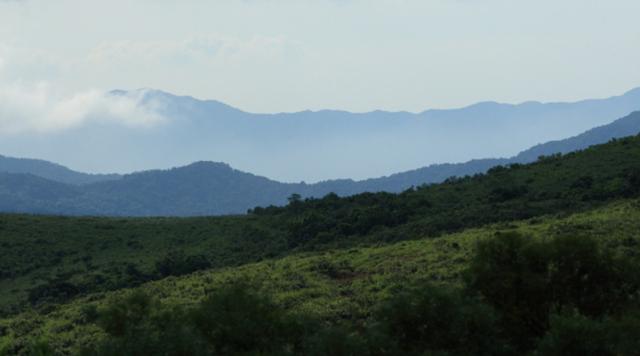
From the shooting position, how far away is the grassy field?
39750 mm

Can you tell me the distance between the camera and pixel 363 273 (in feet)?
156

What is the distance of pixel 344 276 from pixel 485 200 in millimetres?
30569

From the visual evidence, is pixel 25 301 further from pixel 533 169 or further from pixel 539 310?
pixel 533 169

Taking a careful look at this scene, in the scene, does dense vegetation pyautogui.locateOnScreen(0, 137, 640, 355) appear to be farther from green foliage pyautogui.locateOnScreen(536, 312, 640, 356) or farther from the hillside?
the hillside

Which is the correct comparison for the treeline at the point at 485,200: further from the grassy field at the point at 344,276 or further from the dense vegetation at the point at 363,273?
the grassy field at the point at 344,276

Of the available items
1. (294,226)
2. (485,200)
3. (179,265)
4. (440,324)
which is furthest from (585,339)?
(294,226)

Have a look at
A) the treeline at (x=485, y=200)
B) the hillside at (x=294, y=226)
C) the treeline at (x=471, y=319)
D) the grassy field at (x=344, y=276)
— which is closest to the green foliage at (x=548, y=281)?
the treeline at (x=471, y=319)

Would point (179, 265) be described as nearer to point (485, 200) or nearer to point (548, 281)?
point (485, 200)

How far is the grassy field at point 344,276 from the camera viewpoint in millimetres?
39750

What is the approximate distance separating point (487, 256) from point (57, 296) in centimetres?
4229

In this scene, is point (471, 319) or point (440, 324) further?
point (440, 324)

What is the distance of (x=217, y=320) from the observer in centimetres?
2689

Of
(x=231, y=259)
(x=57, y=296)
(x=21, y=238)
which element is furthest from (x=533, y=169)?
(x=21, y=238)

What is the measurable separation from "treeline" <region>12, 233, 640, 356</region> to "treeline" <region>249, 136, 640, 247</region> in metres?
29.8
